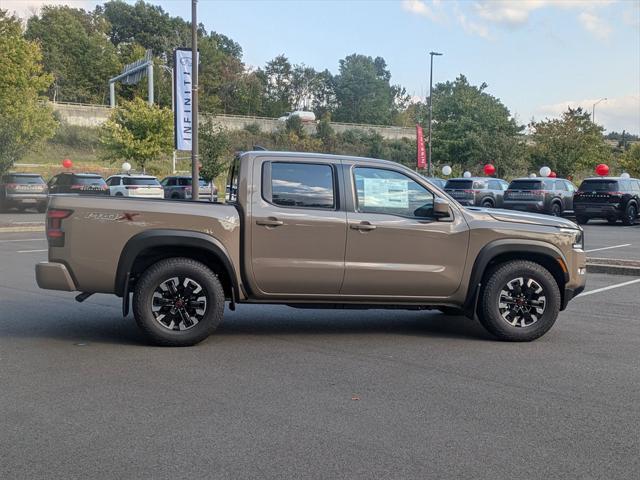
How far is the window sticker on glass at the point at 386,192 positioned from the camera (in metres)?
7.37

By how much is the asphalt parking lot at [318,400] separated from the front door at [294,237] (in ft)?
2.10

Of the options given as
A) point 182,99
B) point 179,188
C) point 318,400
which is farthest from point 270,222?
point 179,188

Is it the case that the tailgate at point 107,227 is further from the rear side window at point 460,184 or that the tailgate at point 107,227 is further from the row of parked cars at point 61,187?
the rear side window at point 460,184

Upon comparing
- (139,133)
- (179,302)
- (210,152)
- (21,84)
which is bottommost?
(179,302)

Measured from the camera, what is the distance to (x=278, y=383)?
581 cm

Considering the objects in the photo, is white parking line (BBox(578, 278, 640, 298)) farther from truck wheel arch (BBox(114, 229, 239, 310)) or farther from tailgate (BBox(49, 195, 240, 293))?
tailgate (BBox(49, 195, 240, 293))

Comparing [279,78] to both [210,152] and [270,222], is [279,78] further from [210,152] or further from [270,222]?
[270,222]

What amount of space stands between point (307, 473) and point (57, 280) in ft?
12.7

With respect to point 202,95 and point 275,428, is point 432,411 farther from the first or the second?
point 202,95

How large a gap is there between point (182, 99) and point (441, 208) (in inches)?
743

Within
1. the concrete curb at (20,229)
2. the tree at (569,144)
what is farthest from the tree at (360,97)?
the concrete curb at (20,229)

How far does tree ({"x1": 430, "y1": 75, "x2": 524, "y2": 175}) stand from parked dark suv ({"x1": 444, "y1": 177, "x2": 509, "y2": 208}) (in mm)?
22654

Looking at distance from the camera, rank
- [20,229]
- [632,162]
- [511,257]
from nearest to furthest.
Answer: [511,257] → [20,229] → [632,162]

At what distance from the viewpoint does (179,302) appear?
6992 millimetres
